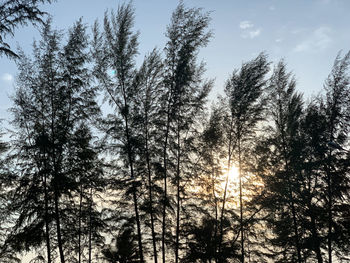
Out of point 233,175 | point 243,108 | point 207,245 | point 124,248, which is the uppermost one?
point 243,108

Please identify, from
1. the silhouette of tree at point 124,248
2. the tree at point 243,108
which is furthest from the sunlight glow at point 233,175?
the silhouette of tree at point 124,248

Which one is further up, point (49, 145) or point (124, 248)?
point (49, 145)

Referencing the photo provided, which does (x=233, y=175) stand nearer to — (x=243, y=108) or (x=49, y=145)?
(x=243, y=108)

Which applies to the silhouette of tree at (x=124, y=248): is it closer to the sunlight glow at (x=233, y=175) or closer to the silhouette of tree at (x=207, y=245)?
the silhouette of tree at (x=207, y=245)

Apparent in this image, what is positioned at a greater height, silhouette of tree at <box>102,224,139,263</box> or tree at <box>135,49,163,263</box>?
tree at <box>135,49,163,263</box>

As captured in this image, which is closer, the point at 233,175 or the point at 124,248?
the point at 124,248

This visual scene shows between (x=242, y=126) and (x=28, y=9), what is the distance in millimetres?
10499

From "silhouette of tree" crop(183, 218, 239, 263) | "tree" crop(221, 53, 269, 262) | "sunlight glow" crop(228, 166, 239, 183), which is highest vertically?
"tree" crop(221, 53, 269, 262)

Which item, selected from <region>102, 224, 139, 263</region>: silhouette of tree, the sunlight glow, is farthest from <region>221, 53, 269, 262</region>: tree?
<region>102, 224, 139, 263</region>: silhouette of tree

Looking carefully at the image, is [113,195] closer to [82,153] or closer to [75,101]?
[82,153]

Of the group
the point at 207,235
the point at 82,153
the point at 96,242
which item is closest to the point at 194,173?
the point at 207,235

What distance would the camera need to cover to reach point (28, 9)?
5.97 m

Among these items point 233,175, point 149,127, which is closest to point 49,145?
point 149,127

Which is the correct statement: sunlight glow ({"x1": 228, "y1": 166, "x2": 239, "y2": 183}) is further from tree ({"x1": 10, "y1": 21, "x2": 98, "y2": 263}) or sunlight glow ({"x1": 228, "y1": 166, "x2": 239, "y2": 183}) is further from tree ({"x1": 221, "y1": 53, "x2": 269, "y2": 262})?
tree ({"x1": 10, "y1": 21, "x2": 98, "y2": 263})
